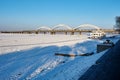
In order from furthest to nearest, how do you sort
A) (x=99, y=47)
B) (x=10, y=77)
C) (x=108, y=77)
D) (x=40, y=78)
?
(x=99, y=47) < (x=10, y=77) < (x=40, y=78) < (x=108, y=77)

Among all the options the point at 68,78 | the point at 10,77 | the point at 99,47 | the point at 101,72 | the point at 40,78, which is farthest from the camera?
the point at 99,47

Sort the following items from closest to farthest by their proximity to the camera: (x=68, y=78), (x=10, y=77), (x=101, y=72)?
(x=101, y=72), (x=68, y=78), (x=10, y=77)

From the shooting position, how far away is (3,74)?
11.6 meters

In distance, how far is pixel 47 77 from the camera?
10320 millimetres

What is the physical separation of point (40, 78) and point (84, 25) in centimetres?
12434

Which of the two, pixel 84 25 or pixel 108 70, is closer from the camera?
pixel 108 70

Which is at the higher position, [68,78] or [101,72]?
[101,72]

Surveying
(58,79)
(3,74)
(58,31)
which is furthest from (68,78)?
(58,31)

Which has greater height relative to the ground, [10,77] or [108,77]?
[108,77]

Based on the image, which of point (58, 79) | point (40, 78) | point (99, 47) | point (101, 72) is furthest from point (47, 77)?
point (99, 47)

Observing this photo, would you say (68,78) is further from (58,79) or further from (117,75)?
(117,75)

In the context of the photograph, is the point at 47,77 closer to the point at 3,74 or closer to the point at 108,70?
the point at 3,74

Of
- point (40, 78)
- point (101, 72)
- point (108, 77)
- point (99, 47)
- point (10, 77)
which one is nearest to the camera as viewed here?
point (108, 77)

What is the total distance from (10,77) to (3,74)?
86 cm
